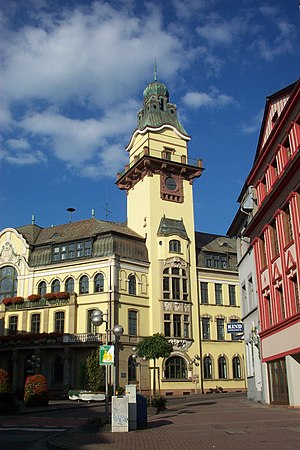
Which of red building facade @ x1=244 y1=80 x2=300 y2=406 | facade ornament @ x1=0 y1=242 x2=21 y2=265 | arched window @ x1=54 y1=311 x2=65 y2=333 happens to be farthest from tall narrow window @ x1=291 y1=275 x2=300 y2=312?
facade ornament @ x1=0 y1=242 x2=21 y2=265

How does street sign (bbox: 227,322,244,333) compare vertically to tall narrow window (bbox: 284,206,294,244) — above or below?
below

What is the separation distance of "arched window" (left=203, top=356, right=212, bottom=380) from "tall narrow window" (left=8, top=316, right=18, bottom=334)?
63.4 feet

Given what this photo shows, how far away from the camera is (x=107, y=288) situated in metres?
48.0

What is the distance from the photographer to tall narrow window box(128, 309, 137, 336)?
4828 cm

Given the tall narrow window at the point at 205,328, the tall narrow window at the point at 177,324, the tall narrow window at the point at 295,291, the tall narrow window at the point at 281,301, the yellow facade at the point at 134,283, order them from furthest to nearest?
1. the tall narrow window at the point at 205,328
2. the tall narrow window at the point at 177,324
3. the yellow facade at the point at 134,283
4. the tall narrow window at the point at 281,301
5. the tall narrow window at the point at 295,291

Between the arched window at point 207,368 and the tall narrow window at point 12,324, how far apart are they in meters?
19.3

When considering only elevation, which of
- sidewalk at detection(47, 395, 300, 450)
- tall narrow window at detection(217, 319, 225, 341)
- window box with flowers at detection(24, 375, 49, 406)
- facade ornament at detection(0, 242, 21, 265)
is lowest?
sidewalk at detection(47, 395, 300, 450)

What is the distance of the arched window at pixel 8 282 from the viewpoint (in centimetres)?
5309

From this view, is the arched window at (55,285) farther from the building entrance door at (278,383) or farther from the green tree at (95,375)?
the building entrance door at (278,383)

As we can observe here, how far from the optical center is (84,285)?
Result: 163 ft

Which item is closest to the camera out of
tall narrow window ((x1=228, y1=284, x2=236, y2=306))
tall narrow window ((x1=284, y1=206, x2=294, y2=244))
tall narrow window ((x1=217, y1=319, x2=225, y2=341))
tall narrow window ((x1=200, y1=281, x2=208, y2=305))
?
tall narrow window ((x1=284, y1=206, x2=294, y2=244))

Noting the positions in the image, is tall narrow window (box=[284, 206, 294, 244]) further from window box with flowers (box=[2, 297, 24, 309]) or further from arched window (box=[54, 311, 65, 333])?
window box with flowers (box=[2, 297, 24, 309])

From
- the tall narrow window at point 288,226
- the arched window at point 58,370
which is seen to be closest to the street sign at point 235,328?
the tall narrow window at point 288,226

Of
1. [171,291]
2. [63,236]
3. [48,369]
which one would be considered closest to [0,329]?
[48,369]
